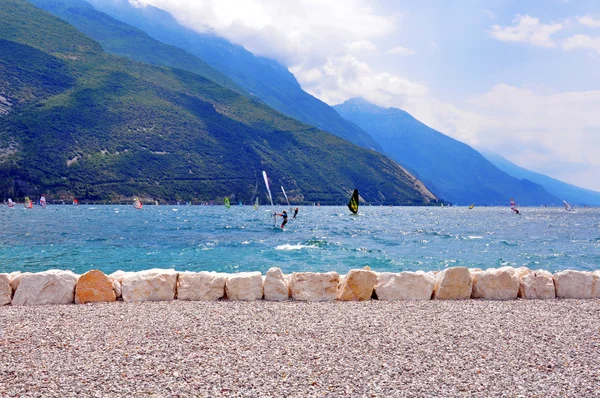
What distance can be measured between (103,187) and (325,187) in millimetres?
76979

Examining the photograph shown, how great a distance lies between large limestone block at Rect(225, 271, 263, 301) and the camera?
437 inches

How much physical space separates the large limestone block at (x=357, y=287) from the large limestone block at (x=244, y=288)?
1.92 metres

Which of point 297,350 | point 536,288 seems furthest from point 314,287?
point 536,288

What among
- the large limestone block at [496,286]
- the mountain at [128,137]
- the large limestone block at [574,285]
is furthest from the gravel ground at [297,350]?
the mountain at [128,137]

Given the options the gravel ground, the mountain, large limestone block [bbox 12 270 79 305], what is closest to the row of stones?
large limestone block [bbox 12 270 79 305]

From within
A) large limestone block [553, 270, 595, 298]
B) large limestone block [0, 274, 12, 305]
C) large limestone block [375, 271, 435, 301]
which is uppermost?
large limestone block [553, 270, 595, 298]

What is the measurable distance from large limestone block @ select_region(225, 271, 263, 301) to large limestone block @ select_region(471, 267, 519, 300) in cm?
524

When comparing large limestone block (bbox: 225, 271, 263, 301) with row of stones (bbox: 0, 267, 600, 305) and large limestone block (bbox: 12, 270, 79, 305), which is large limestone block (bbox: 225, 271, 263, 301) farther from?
large limestone block (bbox: 12, 270, 79, 305)

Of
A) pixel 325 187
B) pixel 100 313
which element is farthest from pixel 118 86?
pixel 100 313

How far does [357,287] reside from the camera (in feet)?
37.3

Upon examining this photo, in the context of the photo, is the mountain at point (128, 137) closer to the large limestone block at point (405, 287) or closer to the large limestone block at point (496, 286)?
the large limestone block at point (405, 287)

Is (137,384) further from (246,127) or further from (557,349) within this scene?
(246,127)

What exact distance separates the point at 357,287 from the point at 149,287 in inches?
187

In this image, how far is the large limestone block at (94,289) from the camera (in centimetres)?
1074
